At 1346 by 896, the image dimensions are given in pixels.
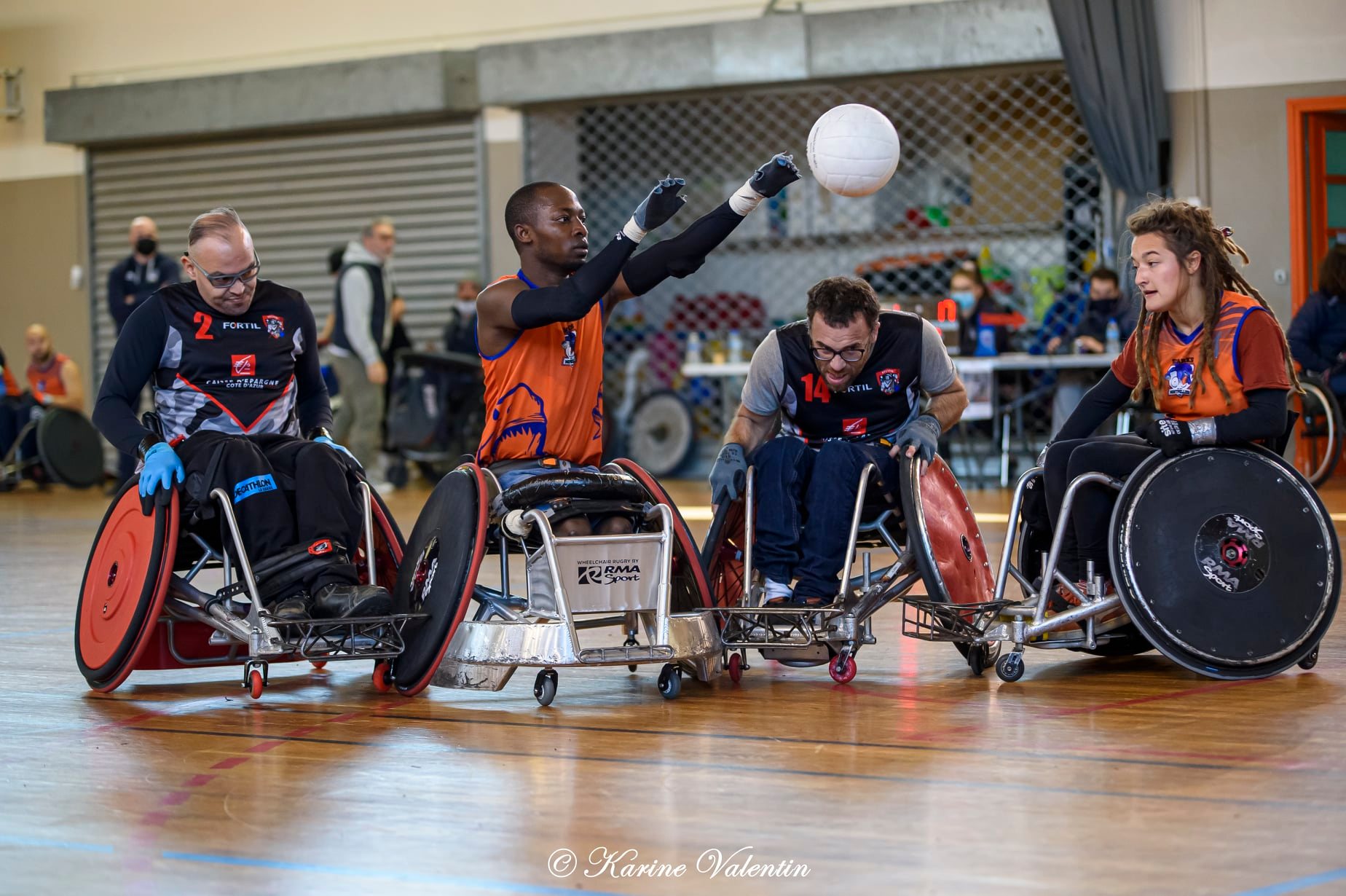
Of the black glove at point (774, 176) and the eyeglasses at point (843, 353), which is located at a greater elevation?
the black glove at point (774, 176)

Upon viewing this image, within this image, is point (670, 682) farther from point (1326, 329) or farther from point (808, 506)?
point (1326, 329)

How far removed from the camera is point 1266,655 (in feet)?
12.4

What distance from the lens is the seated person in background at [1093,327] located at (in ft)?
32.3

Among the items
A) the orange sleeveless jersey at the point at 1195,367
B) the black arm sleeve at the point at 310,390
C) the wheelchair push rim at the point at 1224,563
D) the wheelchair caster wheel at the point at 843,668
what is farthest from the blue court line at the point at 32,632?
the orange sleeveless jersey at the point at 1195,367

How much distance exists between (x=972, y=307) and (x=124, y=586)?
23.8 ft

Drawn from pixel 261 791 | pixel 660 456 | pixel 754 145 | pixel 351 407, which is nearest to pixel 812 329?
pixel 261 791

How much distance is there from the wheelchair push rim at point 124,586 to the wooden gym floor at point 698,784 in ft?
0.37

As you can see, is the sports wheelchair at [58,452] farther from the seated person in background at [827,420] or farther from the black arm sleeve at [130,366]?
the seated person in background at [827,420]

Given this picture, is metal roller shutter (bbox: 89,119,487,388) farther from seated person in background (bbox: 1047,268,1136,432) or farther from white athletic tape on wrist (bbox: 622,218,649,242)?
white athletic tape on wrist (bbox: 622,218,649,242)

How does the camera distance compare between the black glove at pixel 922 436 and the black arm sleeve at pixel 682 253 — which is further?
the black glove at pixel 922 436

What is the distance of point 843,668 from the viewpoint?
13.1ft

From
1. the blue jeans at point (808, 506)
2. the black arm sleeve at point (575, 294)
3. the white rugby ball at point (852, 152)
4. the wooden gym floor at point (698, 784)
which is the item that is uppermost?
the white rugby ball at point (852, 152)

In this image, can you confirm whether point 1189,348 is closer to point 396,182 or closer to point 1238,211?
point 1238,211

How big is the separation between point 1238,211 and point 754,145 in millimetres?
3754
